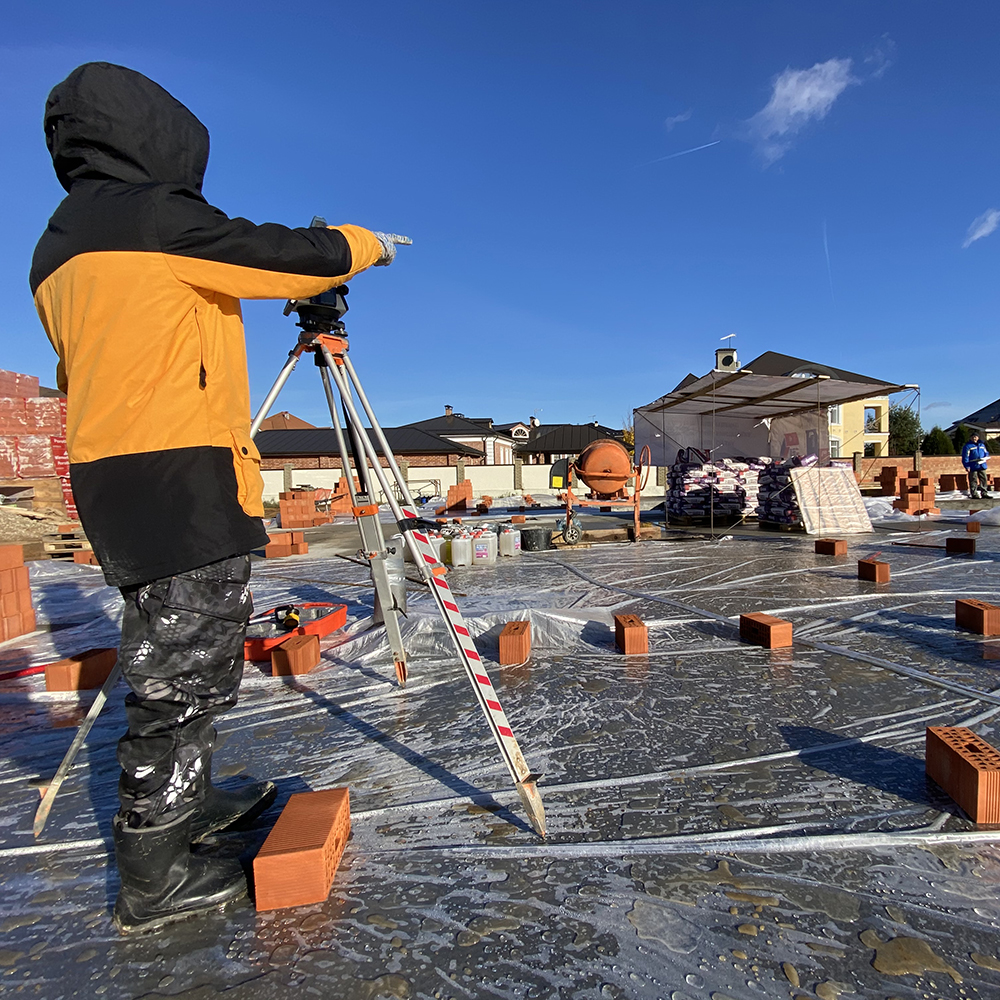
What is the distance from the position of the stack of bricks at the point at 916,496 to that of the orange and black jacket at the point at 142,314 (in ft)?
50.1

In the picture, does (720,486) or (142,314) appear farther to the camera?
(720,486)

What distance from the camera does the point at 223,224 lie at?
1.46m

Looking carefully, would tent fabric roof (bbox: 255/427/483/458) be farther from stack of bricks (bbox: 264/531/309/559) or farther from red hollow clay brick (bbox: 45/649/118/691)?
red hollow clay brick (bbox: 45/649/118/691)

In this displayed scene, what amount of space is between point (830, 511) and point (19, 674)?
11.4 metres

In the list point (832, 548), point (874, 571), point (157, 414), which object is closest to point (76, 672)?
point (157, 414)

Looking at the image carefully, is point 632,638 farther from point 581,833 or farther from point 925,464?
point 925,464

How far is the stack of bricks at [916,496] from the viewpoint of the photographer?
12953 millimetres

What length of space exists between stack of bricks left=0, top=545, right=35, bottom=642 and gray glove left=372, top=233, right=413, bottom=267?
14.5ft

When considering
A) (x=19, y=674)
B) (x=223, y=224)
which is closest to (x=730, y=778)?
(x=223, y=224)

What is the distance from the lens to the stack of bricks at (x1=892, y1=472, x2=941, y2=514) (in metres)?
13.0

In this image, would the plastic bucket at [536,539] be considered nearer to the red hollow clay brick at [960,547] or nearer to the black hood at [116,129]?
the red hollow clay brick at [960,547]


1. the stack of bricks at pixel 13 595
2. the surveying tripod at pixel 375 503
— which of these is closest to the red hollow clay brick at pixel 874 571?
the surveying tripod at pixel 375 503

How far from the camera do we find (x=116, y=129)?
57.9 inches

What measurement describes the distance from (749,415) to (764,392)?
2.90m
